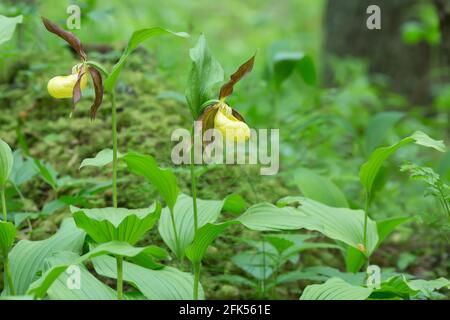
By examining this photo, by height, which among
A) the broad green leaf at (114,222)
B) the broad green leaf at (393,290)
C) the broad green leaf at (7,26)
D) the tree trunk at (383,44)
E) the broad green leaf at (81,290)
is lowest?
the broad green leaf at (393,290)

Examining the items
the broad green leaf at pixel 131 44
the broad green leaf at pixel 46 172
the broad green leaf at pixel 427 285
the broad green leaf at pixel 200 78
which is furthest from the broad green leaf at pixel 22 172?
the broad green leaf at pixel 427 285

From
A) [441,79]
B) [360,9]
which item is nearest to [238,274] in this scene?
[360,9]

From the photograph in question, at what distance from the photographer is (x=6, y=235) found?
5.94 ft

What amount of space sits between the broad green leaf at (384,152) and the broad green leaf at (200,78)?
554 millimetres

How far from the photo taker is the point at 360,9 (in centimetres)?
577

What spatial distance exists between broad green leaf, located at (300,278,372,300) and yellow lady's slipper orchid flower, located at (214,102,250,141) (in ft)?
1.61

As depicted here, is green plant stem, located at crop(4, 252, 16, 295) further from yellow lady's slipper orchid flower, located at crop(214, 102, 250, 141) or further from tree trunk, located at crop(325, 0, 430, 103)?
tree trunk, located at crop(325, 0, 430, 103)

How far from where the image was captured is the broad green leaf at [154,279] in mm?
1838

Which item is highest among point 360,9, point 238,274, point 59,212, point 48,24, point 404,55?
point 360,9

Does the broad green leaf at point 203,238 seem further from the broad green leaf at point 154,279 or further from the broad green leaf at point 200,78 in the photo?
the broad green leaf at point 200,78

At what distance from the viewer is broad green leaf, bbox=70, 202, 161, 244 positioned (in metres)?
1.75
